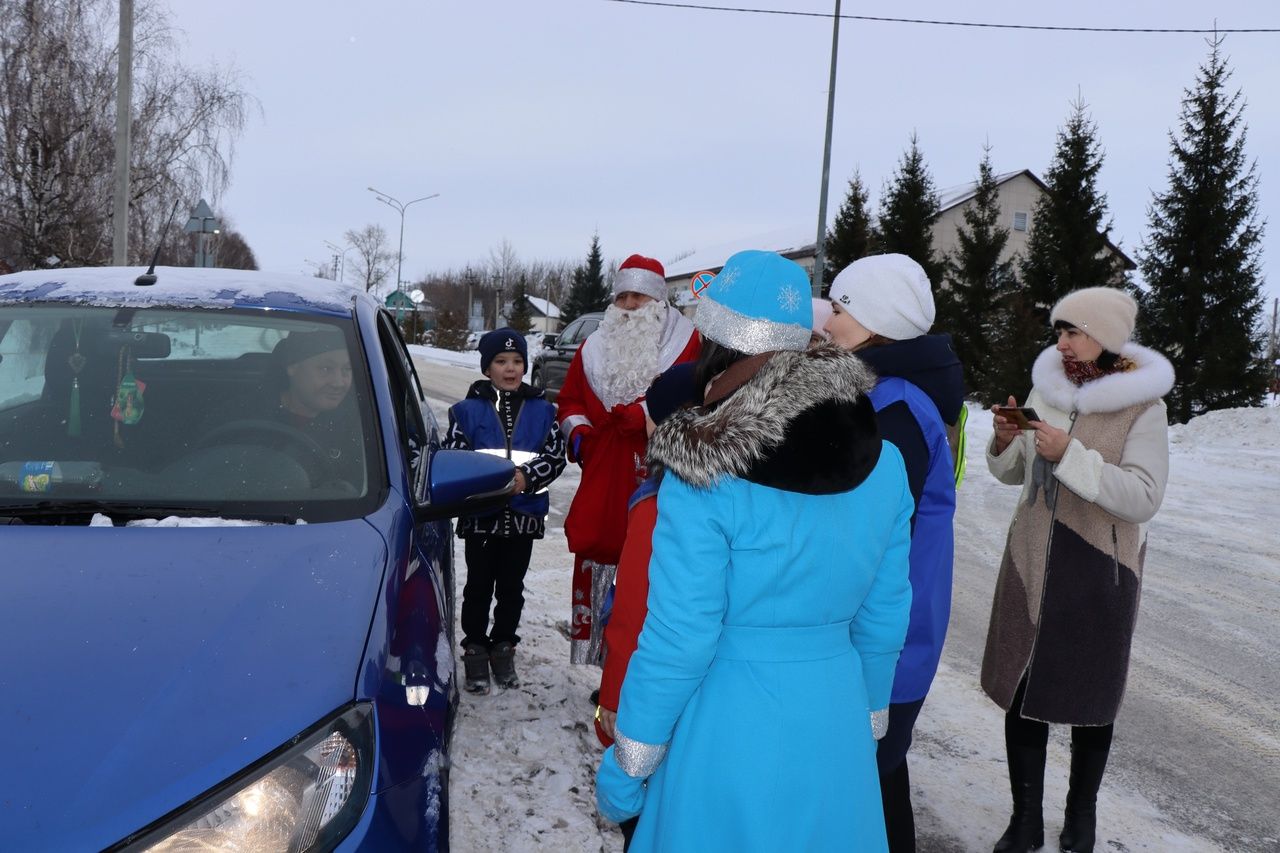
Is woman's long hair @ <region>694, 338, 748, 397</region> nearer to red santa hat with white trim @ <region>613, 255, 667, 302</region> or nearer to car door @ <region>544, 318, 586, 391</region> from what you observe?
red santa hat with white trim @ <region>613, 255, 667, 302</region>

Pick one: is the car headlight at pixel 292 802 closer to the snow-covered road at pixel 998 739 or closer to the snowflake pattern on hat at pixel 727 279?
the snowflake pattern on hat at pixel 727 279

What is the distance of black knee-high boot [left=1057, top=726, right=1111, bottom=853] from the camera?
10.2 ft

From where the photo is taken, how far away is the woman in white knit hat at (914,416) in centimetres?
235

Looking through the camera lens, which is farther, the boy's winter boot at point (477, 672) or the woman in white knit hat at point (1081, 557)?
the boy's winter boot at point (477, 672)

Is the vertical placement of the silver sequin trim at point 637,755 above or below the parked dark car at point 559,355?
below

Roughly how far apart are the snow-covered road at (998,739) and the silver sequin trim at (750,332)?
6.05 ft

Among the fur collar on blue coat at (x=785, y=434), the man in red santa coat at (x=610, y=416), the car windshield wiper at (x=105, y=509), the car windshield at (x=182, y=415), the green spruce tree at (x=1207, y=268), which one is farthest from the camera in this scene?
the green spruce tree at (x=1207, y=268)

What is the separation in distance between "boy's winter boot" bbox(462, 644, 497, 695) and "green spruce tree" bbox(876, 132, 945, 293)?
2679 cm

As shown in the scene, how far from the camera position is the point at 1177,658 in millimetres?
5188

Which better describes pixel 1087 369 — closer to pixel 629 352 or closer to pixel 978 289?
pixel 629 352

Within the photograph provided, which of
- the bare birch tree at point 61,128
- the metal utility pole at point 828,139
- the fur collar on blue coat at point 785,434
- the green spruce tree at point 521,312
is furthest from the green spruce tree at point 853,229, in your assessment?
the green spruce tree at point 521,312

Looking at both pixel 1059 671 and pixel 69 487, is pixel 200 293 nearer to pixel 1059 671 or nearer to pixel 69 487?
pixel 69 487

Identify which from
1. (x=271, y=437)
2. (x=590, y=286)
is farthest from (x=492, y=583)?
(x=590, y=286)

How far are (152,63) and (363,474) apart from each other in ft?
86.3
